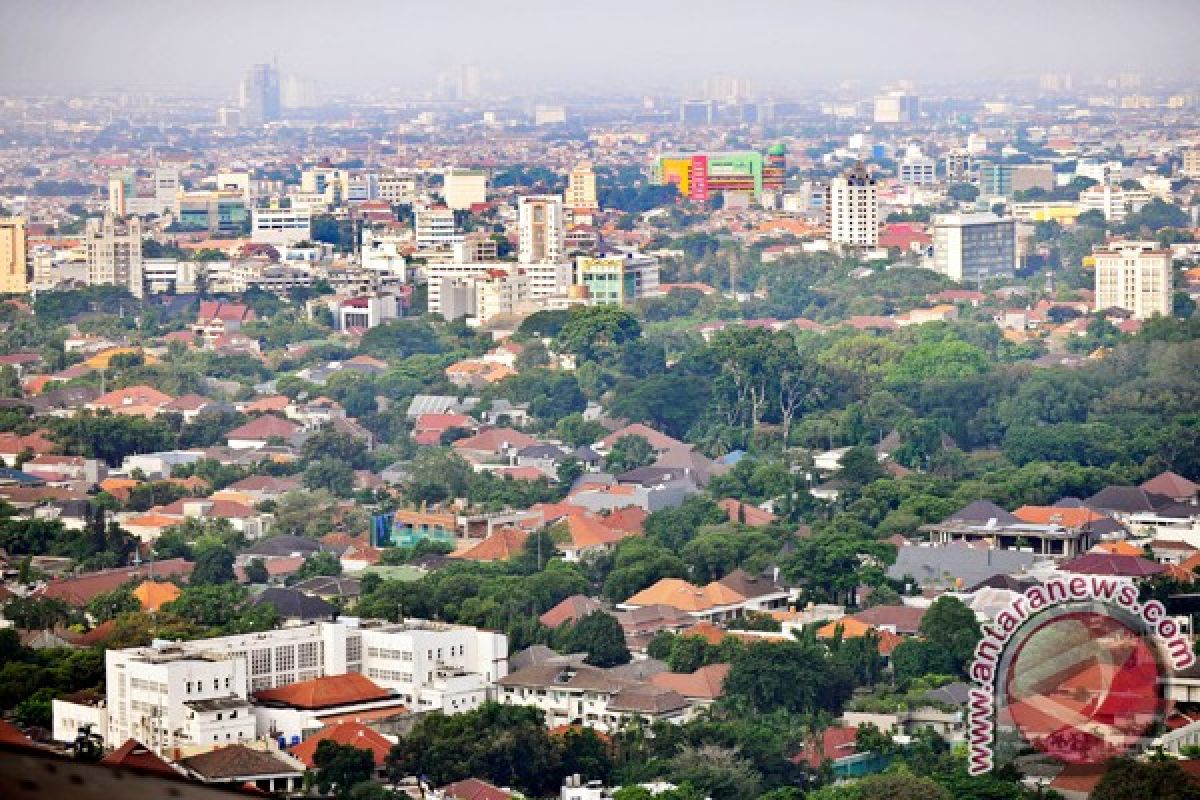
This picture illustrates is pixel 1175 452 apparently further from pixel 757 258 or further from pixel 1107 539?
pixel 757 258

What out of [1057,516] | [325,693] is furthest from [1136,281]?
[325,693]

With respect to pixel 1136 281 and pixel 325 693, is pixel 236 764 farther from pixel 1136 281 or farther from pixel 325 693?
pixel 1136 281

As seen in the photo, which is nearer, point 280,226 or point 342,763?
point 342,763

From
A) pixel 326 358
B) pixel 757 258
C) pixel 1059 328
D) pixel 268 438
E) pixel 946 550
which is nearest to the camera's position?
pixel 946 550

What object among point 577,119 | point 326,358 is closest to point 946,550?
point 326,358

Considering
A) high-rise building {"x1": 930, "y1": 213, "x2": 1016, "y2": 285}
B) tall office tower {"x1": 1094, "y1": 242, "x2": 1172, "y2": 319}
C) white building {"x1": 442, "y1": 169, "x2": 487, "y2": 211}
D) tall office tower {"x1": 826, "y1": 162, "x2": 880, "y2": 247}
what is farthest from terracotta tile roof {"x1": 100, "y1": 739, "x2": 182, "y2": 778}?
white building {"x1": 442, "y1": 169, "x2": 487, "y2": 211}

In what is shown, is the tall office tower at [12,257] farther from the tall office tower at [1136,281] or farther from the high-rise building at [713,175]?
the high-rise building at [713,175]
